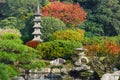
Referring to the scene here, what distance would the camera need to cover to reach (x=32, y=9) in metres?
37.8

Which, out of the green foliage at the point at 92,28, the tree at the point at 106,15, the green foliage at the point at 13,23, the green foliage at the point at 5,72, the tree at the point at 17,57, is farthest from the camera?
the tree at the point at 106,15

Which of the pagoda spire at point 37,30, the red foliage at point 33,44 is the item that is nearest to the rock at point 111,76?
the red foliage at point 33,44

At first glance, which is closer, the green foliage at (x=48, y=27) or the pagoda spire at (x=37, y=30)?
the pagoda spire at (x=37, y=30)

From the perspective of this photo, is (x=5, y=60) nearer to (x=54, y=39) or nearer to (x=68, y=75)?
(x=68, y=75)

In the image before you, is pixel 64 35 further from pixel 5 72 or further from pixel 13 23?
pixel 5 72

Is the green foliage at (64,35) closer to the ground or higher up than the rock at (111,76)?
higher up

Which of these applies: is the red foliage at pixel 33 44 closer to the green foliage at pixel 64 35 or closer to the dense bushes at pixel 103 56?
the green foliage at pixel 64 35

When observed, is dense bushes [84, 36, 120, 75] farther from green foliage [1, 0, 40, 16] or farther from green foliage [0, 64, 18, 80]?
green foliage [1, 0, 40, 16]

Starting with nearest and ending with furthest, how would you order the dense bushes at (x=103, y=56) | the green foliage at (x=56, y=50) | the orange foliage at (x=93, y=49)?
1. the dense bushes at (x=103, y=56)
2. the orange foliage at (x=93, y=49)
3. the green foliage at (x=56, y=50)

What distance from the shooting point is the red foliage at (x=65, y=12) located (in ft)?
115

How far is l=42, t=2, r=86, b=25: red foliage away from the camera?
35.2 m

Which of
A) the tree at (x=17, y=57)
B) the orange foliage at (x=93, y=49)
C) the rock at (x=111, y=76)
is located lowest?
the rock at (x=111, y=76)

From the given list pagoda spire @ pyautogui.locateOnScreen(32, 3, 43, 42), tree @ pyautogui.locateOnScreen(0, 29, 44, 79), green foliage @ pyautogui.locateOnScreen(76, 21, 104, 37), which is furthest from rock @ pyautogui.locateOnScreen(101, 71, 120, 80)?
green foliage @ pyautogui.locateOnScreen(76, 21, 104, 37)

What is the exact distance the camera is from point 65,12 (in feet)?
116
